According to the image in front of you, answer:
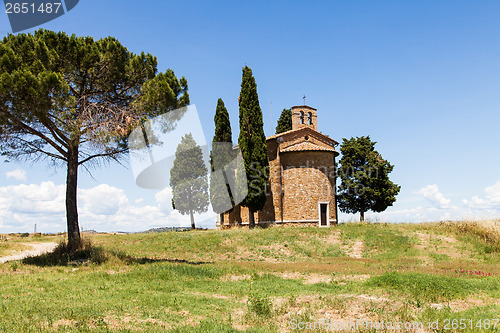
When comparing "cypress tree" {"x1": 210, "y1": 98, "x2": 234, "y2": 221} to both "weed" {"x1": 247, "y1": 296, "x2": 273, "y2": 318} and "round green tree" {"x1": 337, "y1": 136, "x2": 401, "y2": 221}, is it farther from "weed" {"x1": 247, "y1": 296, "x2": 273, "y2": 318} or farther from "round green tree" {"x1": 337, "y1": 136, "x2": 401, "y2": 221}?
"weed" {"x1": 247, "y1": 296, "x2": 273, "y2": 318}

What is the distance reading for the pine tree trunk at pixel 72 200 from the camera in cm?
1783

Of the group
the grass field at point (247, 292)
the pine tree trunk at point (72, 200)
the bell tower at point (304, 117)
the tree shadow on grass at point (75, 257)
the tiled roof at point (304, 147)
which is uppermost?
the bell tower at point (304, 117)

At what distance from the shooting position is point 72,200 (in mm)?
17828

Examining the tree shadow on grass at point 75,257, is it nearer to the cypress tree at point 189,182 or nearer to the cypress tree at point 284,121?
the cypress tree at point 189,182

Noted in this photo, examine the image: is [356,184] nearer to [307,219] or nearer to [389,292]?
[307,219]

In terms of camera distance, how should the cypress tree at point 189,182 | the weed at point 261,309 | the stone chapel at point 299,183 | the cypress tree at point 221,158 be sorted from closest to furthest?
1. the weed at point 261,309
2. the stone chapel at point 299,183
3. the cypress tree at point 221,158
4. the cypress tree at point 189,182

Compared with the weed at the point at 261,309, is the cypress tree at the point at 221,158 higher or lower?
higher

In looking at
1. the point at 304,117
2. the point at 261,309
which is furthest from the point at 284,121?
the point at 261,309

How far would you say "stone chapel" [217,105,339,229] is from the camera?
3209cm

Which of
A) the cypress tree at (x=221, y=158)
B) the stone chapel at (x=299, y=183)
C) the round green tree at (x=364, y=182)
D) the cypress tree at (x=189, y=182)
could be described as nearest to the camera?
the stone chapel at (x=299, y=183)

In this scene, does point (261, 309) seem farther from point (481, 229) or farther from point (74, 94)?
point (481, 229)

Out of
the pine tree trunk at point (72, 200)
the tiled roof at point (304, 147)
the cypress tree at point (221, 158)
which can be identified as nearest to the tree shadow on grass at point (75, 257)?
the pine tree trunk at point (72, 200)

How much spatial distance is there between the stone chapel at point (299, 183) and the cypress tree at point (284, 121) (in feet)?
37.9

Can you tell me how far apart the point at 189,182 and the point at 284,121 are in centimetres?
1452
